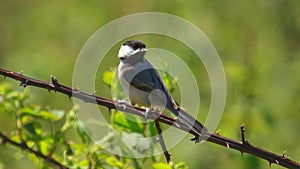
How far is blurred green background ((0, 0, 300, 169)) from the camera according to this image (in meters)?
4.35

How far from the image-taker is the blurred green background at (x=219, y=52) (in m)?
4.35

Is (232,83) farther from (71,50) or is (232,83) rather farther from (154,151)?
(71,50)

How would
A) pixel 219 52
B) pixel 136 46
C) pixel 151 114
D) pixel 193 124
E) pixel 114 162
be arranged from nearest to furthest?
pixel 193 124 < pixel 151 114 < pixel 114 162 < pixel 136 46 < pixel 219 52

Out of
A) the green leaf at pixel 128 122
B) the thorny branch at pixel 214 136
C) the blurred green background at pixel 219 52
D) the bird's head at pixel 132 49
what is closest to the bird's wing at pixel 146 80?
the bird's head at pixel 132 49

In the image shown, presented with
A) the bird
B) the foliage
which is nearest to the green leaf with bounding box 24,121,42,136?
the foliage

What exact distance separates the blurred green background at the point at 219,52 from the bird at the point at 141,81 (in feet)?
1.90

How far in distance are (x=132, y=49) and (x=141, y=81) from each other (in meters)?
0.30

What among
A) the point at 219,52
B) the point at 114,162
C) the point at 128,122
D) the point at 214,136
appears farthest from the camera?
the point at 219,52

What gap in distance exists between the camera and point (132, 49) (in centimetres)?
372

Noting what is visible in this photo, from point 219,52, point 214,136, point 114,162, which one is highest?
point 219,52

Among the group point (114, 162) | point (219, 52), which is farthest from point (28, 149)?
point (219, 52)

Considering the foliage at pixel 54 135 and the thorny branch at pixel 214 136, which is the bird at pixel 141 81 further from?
the thorny branch at pixel 214 136

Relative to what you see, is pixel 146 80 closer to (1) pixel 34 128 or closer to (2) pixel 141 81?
(2) pixel 141 81

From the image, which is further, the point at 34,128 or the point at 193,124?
the point at 34,128
